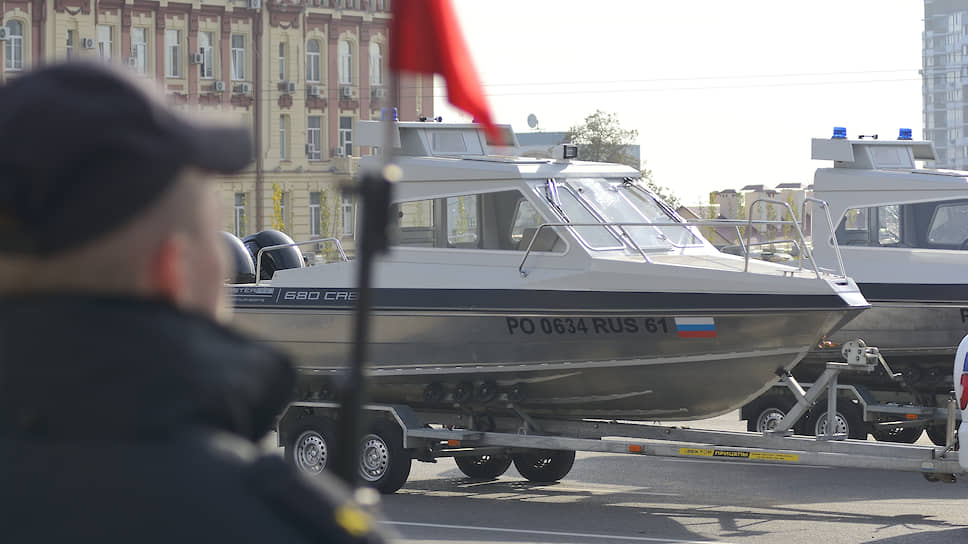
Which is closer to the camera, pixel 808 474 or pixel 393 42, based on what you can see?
pixel 393 42

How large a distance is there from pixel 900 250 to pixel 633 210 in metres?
3.95

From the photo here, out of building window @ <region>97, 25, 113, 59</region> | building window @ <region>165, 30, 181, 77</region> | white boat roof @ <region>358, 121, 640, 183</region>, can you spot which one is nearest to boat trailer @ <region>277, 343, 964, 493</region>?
white boat roof @ <region>358, 121, 640, 183</region>

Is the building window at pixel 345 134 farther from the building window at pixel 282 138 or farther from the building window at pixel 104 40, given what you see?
the building window at pixel 104 40

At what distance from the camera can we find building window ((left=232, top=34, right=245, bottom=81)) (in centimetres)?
6209

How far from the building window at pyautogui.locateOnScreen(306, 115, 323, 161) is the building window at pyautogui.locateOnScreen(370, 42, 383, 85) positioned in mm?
3400

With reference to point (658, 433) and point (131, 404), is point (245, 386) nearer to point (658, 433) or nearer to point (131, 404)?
point (131, 404)

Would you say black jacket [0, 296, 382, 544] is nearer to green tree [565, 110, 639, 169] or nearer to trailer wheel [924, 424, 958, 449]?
trailer wheel [924, 424, 958, 449]

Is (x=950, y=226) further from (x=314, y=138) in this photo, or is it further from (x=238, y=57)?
(x=314, y=138)

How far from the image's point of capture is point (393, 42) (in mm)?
2195

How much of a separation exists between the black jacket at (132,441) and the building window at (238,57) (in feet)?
202

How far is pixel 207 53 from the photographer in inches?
2406

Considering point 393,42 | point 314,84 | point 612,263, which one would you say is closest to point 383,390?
point 612,263

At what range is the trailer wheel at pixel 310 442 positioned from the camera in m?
13.3

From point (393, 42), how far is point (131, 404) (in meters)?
0.87
